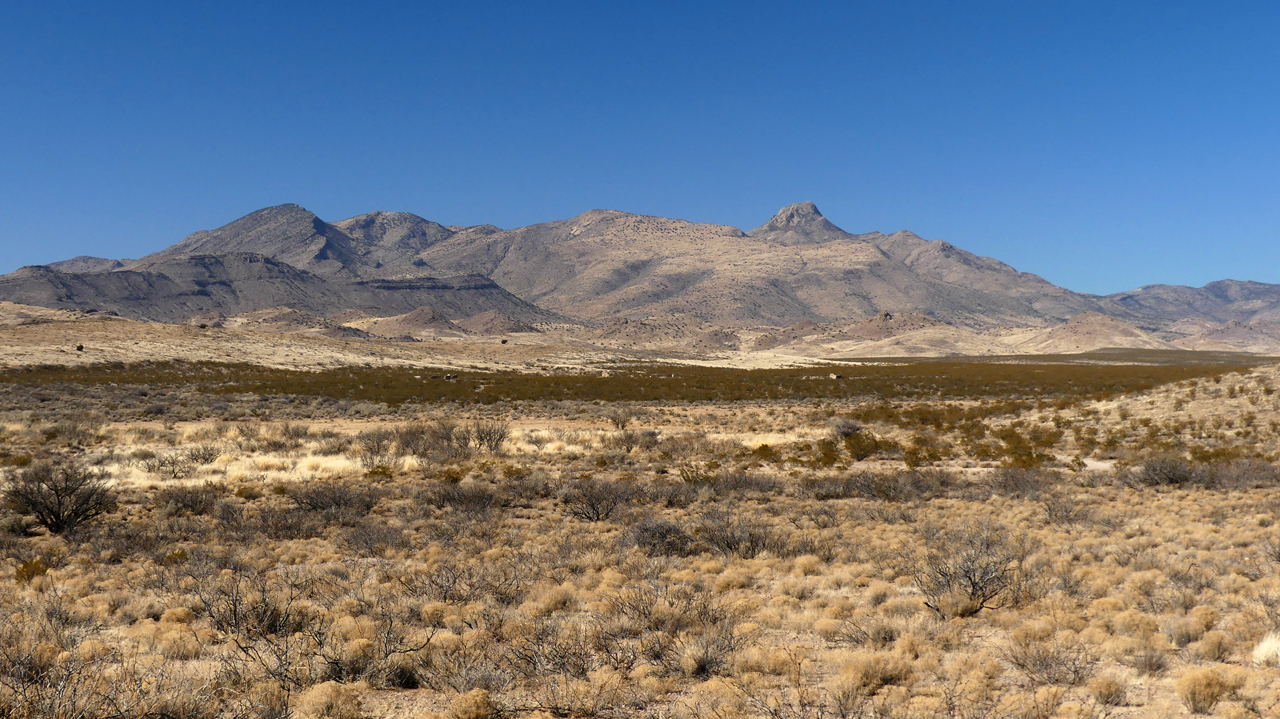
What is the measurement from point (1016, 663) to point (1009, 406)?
3470 cm

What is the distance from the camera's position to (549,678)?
19.9 feet

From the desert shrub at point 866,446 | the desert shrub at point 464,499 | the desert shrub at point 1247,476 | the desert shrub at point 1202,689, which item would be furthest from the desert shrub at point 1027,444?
the desert shrub at point 1202,689

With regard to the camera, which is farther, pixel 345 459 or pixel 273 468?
pixel 345 459

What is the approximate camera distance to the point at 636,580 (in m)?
9.39

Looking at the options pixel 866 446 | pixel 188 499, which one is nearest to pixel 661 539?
pixel 188 499

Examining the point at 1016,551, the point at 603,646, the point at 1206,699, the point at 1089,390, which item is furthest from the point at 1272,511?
→ the point at 1089,390

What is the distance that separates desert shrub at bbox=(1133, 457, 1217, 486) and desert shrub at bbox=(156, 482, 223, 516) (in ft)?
74.1

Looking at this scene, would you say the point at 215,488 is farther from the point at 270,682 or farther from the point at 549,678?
the point at 549,678

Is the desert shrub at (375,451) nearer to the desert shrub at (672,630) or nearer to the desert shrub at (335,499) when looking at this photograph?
the desert shrub at (335,499)

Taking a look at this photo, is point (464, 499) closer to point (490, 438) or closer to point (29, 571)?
point (29, 571)

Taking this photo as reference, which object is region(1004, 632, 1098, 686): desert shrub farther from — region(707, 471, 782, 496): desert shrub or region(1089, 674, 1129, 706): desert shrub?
region(707, 471, 782, 496): desert shrub

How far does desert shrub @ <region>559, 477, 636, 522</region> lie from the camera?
45.9 feet

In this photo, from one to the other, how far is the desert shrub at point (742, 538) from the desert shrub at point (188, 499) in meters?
10.7

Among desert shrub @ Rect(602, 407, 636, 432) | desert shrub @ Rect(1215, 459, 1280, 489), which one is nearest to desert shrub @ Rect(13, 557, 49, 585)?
desert shrub @ Rect(602, 407, 636, 432)
